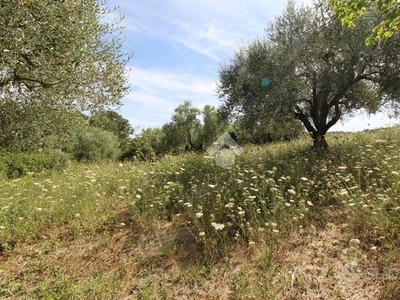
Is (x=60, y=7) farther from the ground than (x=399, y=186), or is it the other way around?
(x=60, y=7)

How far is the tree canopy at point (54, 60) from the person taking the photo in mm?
6902

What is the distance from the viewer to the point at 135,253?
5016mm

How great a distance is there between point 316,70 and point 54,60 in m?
8.96

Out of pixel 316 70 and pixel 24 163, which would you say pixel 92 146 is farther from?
pixel 316 70

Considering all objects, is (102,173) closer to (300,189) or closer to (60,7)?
(60,7)

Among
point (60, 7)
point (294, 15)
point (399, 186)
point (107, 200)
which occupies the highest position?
point (294, 15)

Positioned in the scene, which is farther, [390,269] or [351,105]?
[351,105]

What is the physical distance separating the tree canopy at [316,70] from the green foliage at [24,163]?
996cm

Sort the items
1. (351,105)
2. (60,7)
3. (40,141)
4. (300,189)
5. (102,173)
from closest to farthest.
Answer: (300,189) → (60,7) → (102,173) → (351,105) → (40,141)

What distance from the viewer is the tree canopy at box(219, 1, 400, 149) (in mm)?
9734

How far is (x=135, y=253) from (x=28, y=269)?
1.69 meters

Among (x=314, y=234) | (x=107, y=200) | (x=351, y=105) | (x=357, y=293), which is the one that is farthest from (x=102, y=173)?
(x=351, y=105)

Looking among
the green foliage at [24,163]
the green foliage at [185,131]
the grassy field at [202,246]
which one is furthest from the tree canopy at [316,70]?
the green foliage at [185,131]

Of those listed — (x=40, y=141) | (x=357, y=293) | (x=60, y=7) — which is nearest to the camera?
(x=357, y=293)
